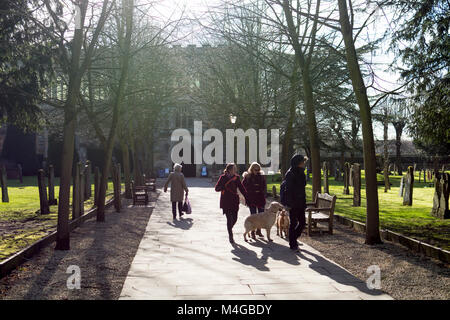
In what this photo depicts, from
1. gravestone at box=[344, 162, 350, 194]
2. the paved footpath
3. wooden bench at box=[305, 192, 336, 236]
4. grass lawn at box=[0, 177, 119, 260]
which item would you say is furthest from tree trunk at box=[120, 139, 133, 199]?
wooden bench at box=[305, 192, 336, 236]

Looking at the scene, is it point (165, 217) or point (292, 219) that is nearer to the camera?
point (292, 219)

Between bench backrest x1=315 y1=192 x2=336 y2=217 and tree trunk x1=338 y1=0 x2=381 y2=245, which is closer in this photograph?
tree trunk x1=338 y1=0 x2=381 y2=245

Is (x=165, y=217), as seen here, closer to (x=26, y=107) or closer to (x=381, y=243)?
(x=26, y=107)

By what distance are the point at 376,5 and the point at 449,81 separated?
7.64 feet

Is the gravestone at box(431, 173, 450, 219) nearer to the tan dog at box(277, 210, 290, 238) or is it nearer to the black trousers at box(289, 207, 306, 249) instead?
the tan dog at box(277, 210, 290, 238)

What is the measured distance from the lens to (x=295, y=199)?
8711 mm

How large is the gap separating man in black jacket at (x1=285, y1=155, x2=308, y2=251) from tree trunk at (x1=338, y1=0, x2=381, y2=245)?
1.54 metres

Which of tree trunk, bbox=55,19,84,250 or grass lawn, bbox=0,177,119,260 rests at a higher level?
tree trunk, bbox=55,19,84,250

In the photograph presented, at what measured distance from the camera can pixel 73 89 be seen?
927 centimetres

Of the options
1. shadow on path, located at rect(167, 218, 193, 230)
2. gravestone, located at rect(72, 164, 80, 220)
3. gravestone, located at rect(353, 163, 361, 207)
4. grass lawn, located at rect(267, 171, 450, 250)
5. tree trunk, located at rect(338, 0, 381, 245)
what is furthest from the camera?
gravestone, located at rect(353, 163, 361, 207)

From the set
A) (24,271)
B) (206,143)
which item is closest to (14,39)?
(24,271)

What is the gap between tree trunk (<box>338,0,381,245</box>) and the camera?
370 inches

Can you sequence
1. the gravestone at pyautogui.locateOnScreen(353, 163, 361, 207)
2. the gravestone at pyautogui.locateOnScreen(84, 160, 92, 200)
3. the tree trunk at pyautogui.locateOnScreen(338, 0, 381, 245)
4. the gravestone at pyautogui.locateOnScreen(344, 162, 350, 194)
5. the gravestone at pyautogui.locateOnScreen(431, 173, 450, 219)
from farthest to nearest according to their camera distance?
1. the gravestone at pyautogui.locateOnScreen(344, 162, 350, 194)
2. the gravestone at pyautogui.locateOnScreen(353, 163, 361, 207)
3. the gravestone at pyautogui.locateOnScreen(84, 160, 92, 200)
4. the gravestone at pyautogui.locateOnScreen(431, 173, 450, 219)
5. the tree trunk at pyautogui.locateOnScreen(338, 0, 381, 245)

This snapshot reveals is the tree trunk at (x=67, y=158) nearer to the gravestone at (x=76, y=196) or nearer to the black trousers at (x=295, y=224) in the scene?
the gravestone at (x=76, y=196)
